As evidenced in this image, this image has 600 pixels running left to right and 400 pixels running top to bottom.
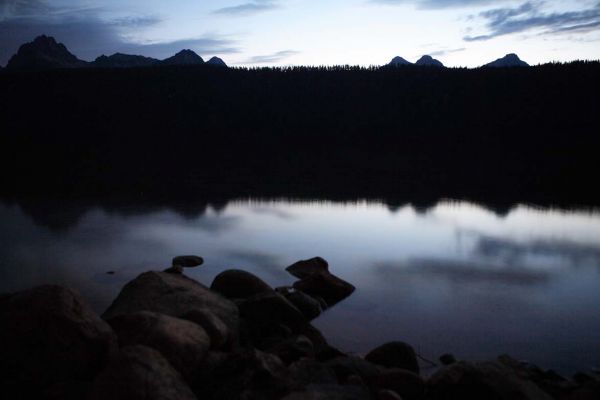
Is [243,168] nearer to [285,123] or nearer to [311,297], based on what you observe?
[311,297]

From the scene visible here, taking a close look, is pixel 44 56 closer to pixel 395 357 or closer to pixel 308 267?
pixel 308 267

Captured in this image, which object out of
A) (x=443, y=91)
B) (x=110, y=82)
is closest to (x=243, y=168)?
(x=443, y=91)

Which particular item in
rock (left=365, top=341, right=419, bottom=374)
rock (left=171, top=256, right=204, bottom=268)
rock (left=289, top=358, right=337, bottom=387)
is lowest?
rock (left=171, top=256, right=204, bottom=268)

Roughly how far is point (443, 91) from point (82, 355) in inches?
1786

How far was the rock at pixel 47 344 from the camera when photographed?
3.70m

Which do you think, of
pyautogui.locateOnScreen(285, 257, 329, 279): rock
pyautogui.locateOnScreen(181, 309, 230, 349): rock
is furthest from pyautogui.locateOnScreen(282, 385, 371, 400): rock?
pyautogui.locateOnScreen(285, 257, 329, 279): rock

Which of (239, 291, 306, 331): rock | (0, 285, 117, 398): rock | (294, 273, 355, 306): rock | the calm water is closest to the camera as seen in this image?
(0, 285, 117, 398): rock

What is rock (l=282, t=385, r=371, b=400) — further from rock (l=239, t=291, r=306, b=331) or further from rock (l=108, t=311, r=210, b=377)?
rock (l=239, t=291, r=306, b=331)

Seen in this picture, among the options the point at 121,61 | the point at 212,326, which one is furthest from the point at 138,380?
the point at 121,61

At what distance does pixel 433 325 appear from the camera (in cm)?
622

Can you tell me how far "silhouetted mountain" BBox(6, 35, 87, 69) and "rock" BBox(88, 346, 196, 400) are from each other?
123m

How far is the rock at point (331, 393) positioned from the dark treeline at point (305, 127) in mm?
14699

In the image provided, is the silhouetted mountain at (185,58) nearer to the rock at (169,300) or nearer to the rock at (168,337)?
the rock at (169,300)

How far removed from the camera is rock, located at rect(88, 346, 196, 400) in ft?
10.8
